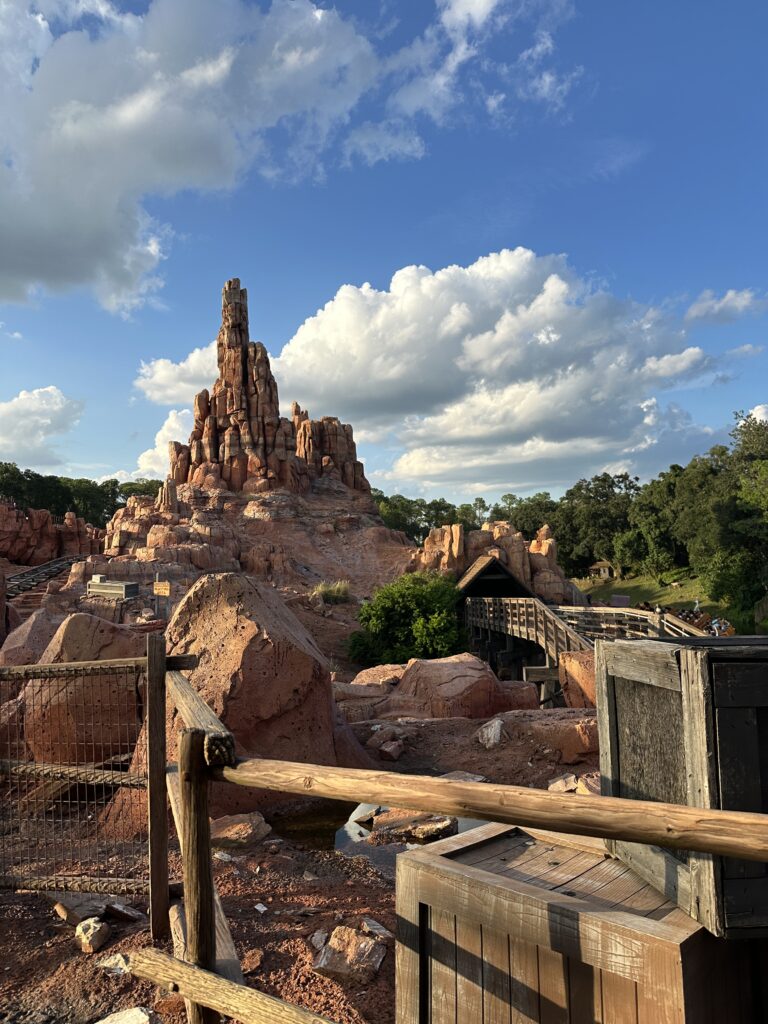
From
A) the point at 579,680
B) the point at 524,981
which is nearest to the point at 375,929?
the point at 524,981

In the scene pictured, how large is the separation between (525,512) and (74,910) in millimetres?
52953

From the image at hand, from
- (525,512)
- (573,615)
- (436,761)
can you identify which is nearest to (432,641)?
(573,615)

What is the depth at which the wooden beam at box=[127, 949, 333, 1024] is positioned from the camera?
1.92 metres

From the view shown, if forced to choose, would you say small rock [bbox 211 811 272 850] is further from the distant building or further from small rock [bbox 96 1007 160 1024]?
the distant building

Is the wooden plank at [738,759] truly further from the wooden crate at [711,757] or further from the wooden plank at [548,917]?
the wooden plank at [548,917]

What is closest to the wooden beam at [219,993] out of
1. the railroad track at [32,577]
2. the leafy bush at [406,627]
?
the leafy bush at [406,627]

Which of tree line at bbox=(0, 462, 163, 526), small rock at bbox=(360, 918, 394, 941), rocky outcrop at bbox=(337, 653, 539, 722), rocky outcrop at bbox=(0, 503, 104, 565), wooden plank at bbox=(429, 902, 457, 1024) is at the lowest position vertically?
rocky outcrop at bbox=(337, 653, 539, 722)

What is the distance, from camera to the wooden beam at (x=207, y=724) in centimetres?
221

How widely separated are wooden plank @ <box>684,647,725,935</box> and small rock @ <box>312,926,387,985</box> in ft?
6.45

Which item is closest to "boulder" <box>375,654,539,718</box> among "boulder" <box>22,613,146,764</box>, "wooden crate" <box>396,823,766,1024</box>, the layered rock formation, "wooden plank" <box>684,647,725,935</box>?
"boulder" <box>22,613,146,764</box>

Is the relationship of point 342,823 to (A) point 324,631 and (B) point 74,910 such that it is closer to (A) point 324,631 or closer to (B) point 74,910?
(B) point 74,910

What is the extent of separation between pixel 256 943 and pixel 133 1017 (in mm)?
773

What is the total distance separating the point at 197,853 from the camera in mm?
2314

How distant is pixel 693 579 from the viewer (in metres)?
40.8
